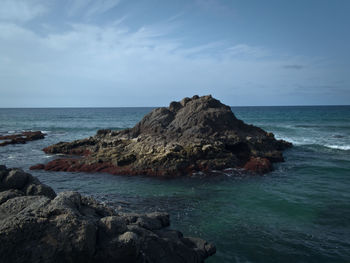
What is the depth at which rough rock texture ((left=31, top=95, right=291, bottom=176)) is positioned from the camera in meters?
21.0

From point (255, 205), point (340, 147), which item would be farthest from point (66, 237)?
point (340, 147)

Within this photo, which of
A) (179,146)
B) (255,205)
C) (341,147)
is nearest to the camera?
(255,205)

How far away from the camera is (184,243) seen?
907 cm

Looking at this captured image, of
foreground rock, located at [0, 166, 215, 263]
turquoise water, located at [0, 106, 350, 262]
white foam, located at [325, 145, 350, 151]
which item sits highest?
foreground rock, located at [0, 166, 215, 263]

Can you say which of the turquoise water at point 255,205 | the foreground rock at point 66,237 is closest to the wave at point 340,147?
the turquoise water at point 255,205

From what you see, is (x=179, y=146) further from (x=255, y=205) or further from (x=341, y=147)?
(x=341, y=147)

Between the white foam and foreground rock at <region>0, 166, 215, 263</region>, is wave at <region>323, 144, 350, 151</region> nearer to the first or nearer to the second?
the white foam

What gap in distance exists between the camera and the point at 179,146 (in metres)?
22.1

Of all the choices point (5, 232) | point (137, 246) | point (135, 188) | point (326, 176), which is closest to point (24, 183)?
point (5, 232)

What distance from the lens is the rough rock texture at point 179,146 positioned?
2103 cm

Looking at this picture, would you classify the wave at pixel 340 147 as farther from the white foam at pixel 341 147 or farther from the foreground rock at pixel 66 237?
the foreground rock at pixel 66 237

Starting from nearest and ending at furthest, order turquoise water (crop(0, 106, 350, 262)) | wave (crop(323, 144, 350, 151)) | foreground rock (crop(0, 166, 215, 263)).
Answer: foreground rock (crop(0, 166, 215, 263))
turquoise water (crop(0, 106, 350, 262))
wave (crop(323, 144, 350, 151))

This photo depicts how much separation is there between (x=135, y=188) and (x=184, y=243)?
27.8 ft

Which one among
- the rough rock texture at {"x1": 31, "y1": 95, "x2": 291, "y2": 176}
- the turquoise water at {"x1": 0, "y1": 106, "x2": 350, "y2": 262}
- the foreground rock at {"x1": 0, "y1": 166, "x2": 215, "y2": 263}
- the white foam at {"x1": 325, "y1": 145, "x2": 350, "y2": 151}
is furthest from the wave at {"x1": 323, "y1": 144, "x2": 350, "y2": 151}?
the foreground rock at {"x1": 0, "y1": 166, "x2": 215, "y2": 263}
